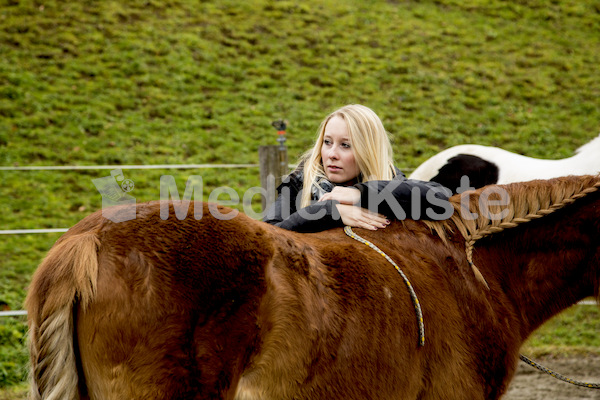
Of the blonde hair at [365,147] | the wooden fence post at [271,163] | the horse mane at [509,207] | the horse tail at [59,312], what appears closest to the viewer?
the horse tail at [59,312]

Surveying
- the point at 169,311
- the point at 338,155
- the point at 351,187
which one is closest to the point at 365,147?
the point at 338,155

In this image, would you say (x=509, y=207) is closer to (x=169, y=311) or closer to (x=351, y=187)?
(x=351, y=187)

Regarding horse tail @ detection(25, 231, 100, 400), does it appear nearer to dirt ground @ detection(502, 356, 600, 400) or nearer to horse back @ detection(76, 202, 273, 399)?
horse back @ detection(76, 202, 273, 399)

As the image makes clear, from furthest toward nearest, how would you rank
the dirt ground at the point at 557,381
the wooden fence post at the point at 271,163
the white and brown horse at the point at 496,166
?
the white and brown horse at the point at 496,166, the wooden fence post at the point at 271,163, the dirt ground at the point at 557,381

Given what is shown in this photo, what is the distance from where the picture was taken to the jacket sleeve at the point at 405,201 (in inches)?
84.6

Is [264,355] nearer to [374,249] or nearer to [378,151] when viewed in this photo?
[374,249]

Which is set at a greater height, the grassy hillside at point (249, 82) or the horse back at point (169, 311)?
the grassy hillside at point (249, 82)

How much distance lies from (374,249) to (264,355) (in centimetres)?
63

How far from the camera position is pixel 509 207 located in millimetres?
2117

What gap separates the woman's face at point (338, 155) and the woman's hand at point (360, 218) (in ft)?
1.18

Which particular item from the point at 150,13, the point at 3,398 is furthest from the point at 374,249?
the point at 150,13

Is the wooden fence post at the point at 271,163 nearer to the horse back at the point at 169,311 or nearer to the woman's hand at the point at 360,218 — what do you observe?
the woman's hand at the point at 360,218

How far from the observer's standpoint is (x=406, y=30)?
12.0 meters

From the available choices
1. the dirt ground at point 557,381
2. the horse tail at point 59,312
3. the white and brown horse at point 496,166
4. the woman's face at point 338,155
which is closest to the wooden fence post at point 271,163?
the white and brown horse at point 496,166
